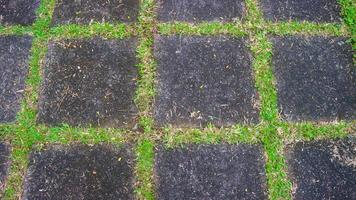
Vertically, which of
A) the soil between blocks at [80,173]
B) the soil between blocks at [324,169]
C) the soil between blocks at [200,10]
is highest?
the soil between blocks at [200,10]

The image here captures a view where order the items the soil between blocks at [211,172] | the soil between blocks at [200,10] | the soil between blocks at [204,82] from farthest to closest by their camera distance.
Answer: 1. the soil between blocks at [200,10]
2. the soil between blocks at [204,82]
3. the soil between blocks at [211,172]

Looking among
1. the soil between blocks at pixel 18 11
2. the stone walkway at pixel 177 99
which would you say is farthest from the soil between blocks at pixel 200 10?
the soil between blocks at pixel 18 11

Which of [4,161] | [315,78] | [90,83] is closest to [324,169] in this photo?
[315,78]

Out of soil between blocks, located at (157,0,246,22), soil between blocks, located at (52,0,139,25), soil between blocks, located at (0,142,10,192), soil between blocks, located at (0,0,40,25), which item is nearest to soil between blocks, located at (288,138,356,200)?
soil between blocks, located at (157,0,246,22)

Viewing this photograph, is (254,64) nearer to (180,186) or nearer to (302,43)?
(302,43)

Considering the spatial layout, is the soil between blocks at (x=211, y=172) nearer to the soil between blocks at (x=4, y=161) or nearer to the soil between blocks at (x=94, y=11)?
the soil between blocks at (x=4, y=161)

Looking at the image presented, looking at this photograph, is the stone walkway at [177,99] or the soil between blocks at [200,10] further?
the soil between blocks at [200,10]

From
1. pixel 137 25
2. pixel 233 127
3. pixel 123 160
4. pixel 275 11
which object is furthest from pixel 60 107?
pixel 275 11
